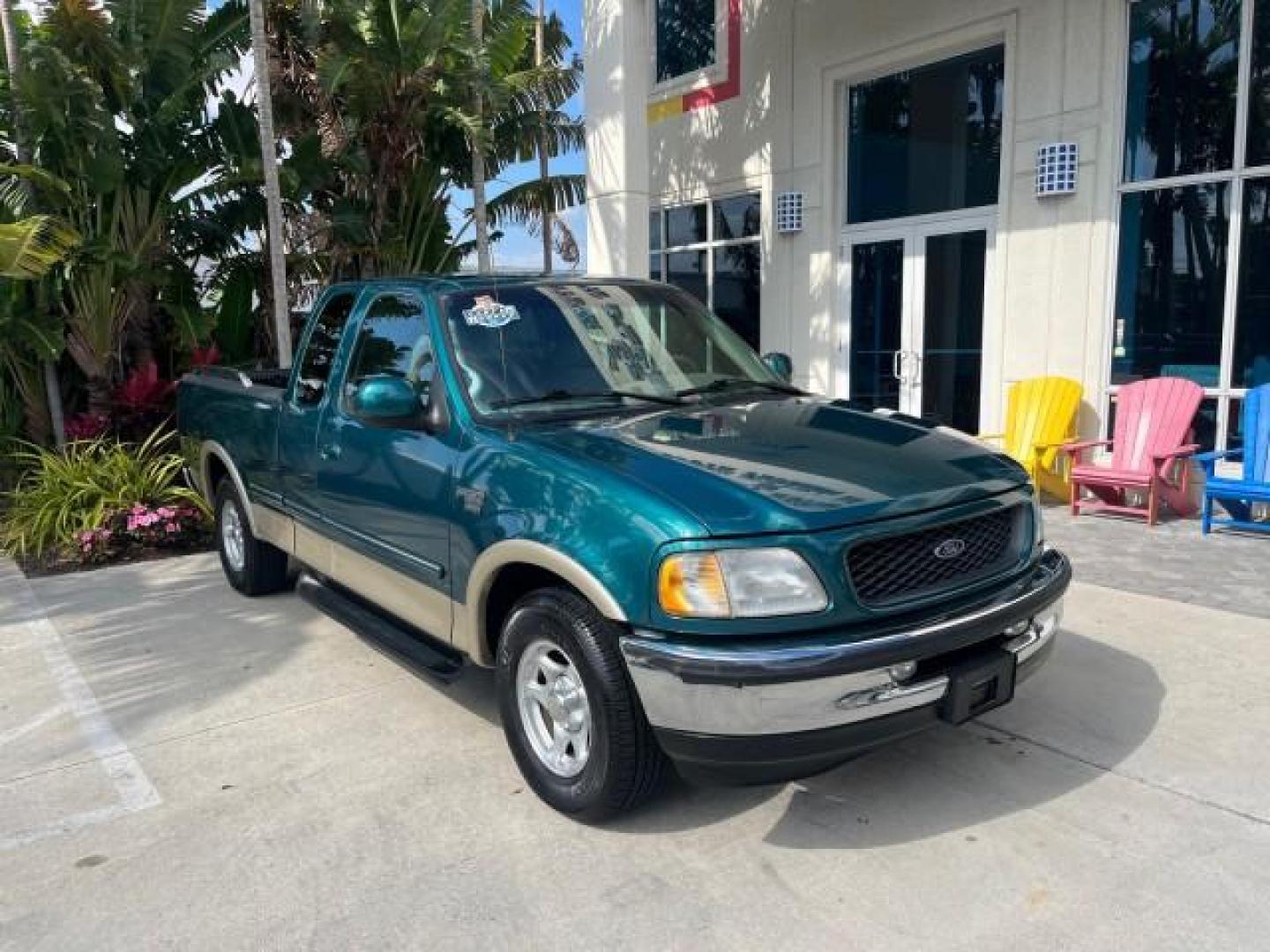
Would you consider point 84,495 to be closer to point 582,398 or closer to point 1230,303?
point 582,398

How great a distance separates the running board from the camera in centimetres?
395

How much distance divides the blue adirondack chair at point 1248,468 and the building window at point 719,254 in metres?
5.88

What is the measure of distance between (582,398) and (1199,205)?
6.57m

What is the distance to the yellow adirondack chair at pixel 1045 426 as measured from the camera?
837 centimetres

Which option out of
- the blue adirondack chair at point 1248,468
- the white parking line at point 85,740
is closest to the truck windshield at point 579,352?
the white parking line at point 85,740

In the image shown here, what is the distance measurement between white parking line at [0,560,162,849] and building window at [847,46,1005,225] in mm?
8528

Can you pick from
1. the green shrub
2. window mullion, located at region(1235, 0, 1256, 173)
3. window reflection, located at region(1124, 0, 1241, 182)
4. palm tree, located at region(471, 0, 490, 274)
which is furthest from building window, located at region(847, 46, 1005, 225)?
the green shrub

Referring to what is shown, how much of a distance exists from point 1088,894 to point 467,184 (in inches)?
439

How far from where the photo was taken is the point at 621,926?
2.79 metres

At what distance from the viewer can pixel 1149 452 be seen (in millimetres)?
7750

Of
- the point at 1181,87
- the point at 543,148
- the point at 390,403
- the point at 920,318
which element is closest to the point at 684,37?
the point at 543,148

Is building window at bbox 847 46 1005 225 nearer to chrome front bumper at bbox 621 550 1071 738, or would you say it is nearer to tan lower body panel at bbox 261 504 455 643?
tan lower body panel at bbox 261 504 455 643

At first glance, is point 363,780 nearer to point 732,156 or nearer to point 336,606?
point 336,606

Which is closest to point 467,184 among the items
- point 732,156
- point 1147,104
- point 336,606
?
point 732,156
